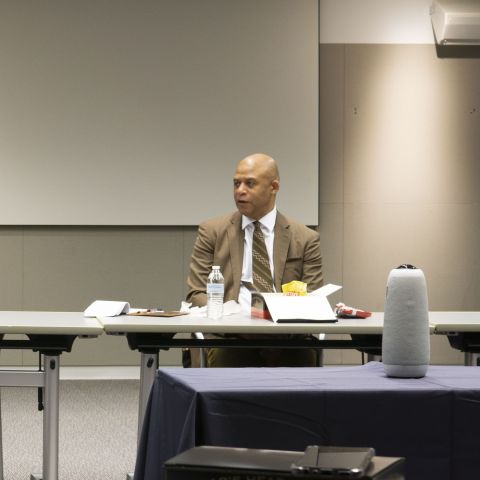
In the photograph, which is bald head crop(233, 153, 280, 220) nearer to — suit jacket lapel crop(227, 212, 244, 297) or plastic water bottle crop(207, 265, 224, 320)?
suit jacket lapel crop(227, 212, 244, 297)

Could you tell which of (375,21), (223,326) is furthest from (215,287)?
(375,21)

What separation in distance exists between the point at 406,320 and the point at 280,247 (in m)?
2.13

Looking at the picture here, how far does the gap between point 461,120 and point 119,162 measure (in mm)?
2463

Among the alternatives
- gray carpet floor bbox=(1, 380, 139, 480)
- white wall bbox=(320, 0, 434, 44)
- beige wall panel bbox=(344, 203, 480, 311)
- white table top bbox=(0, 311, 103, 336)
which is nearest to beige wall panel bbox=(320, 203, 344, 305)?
beige wall panel bbox=(344, 203, 480, 311)

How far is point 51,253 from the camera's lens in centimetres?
647

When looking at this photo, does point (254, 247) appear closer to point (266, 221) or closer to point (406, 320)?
point (266, 221)

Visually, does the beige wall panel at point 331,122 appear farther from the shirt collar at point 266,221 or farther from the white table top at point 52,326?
the white table top at point 52,326

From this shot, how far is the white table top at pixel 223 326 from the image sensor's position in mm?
3451

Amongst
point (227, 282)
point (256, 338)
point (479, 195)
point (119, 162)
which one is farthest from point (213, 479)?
point (479, 195)

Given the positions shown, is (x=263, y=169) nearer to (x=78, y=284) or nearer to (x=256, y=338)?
(x=256, y=338)

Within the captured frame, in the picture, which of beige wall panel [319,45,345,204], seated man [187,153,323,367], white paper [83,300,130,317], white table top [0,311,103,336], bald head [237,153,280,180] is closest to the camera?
white table top [0,311,103,336]

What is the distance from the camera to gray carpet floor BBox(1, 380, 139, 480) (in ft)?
13.3

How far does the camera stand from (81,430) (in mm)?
4855

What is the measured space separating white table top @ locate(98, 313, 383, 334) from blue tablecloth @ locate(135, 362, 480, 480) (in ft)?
4.97
